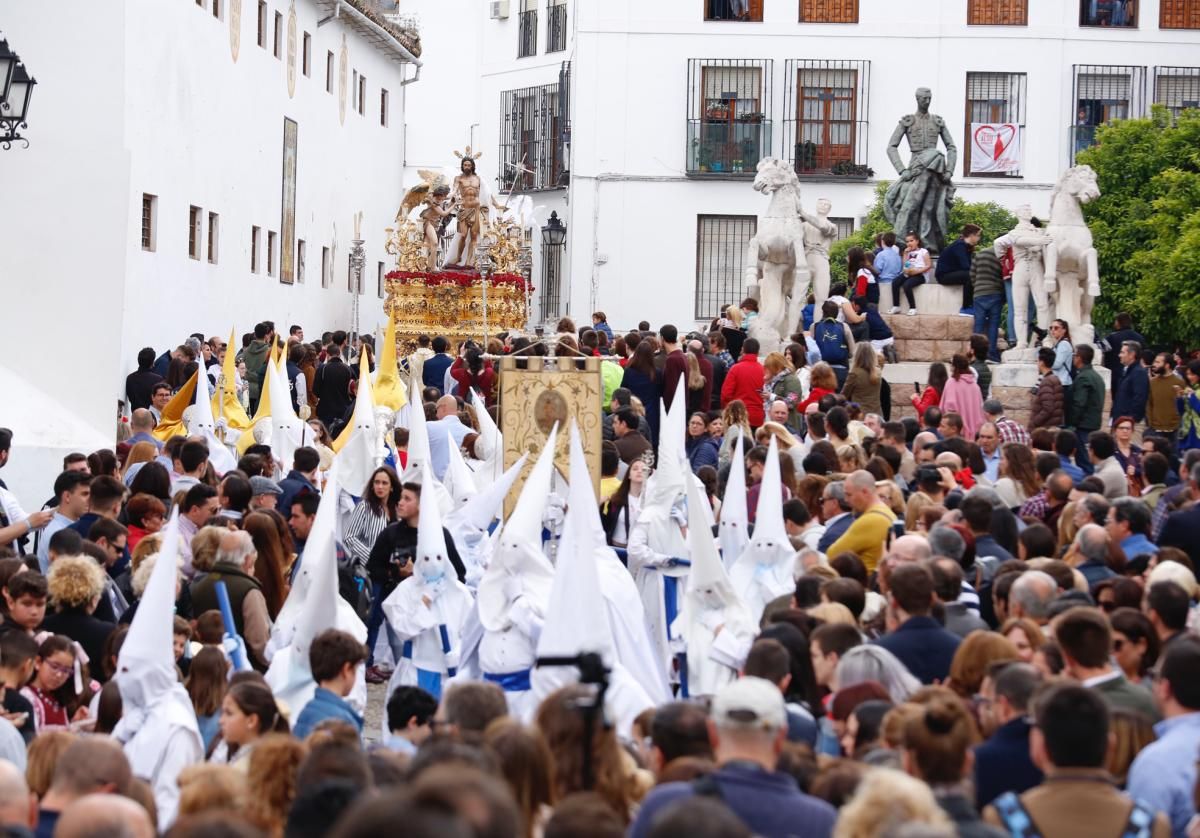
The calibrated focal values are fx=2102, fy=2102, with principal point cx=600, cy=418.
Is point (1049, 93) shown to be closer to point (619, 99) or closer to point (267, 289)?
point (619, 99)

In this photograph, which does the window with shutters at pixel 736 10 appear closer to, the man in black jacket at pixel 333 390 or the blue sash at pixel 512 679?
the man in black jacket at pixel 333 390

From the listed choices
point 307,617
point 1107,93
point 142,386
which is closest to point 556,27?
point 1107,93

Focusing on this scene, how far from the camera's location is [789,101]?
1711 inches

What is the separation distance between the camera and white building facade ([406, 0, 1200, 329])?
1699 inches

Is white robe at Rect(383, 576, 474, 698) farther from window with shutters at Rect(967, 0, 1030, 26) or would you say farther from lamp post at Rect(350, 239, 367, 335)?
window with shutters at Rect(967, 0, 1030, 26)

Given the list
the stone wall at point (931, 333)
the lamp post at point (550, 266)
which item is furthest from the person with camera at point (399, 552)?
the lamp post at point (550, 266)

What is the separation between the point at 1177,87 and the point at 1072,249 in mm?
22581

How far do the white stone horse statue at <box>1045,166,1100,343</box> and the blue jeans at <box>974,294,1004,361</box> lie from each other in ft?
3.46

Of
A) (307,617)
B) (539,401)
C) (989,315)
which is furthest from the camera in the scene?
(989,315)

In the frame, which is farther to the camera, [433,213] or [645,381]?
[433,213]

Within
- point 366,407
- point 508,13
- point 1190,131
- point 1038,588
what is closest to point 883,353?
point 366,407

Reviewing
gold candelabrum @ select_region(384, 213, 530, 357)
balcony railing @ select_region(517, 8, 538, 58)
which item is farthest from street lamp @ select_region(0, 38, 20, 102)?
balcony railing @ select_region(517, 8, 538, 58)

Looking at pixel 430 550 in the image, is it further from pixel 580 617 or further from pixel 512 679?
pixel 580 617

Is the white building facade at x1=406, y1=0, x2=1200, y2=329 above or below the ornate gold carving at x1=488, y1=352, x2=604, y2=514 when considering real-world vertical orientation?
above
